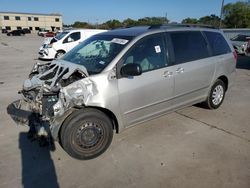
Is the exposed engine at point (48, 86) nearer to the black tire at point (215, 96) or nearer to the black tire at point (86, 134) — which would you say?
the black tire at point (86, 134)

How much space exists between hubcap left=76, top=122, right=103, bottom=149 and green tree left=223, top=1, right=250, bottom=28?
204 ft

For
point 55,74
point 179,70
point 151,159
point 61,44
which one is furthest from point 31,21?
A: point 151,159

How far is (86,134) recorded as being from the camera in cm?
312

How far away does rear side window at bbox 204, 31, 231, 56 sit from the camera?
451cm

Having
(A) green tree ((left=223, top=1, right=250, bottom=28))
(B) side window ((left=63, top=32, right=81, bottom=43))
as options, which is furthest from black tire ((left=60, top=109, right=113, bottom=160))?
(A) green tree ((left=223, top=1, right=250, bottom=28))

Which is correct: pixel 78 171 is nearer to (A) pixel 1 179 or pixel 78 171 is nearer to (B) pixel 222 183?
(A) pixel 1 179

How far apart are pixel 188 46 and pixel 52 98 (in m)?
2.53

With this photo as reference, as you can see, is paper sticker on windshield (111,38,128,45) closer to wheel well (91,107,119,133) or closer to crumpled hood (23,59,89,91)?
crumpled hood (23,59,89,91)

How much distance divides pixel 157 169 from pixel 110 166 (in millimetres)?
633

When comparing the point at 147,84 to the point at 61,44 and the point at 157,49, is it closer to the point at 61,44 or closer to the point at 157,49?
the point at 157,49

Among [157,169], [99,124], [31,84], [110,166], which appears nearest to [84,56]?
[31,84]

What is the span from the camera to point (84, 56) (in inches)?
149

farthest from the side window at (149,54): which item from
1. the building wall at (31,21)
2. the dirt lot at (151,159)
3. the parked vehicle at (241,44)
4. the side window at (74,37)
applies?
the building wall at (31,21)

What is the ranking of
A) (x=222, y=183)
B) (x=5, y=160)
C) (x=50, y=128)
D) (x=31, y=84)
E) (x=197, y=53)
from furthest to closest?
(x=197, y=53), (x=31, y=84), (x=5, y=160), (x=50, y=128), (x=222, y=183)
